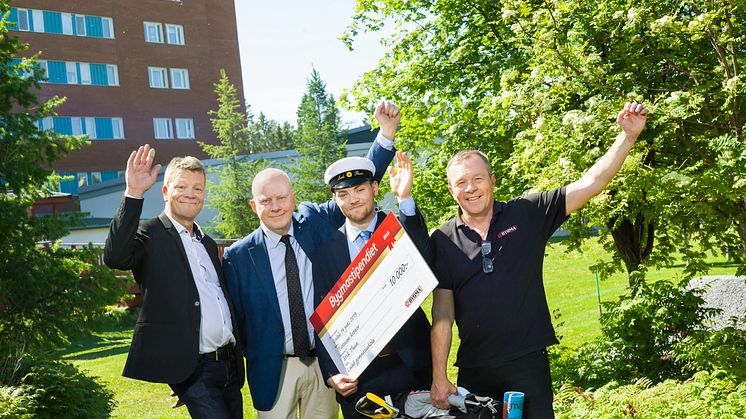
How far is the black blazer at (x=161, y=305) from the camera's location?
169 inches

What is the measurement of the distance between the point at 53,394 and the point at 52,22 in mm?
40455

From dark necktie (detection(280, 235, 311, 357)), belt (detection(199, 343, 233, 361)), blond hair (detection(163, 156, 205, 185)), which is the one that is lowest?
belt (detection(199, 343, 233, 361))

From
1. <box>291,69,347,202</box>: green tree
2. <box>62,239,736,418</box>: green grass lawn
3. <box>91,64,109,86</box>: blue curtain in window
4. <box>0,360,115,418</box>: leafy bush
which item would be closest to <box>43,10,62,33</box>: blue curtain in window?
<box>91,64,109,86</box>: blue curtain in window

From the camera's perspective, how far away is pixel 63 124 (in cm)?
4456

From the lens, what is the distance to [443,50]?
524 inches

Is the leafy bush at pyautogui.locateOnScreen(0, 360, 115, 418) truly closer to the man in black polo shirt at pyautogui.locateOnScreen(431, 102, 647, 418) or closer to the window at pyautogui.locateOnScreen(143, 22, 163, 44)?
the man in black polo shirt at pyautogui.locateOnScreen(431, 102, 647, 418)

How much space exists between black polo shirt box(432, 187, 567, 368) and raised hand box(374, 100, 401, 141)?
932 millimetres

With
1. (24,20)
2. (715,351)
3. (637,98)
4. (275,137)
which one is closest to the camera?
(637,98)

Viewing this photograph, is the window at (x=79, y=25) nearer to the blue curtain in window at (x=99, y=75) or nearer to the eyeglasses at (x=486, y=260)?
the blue curtain in window at (x=99, y=75)

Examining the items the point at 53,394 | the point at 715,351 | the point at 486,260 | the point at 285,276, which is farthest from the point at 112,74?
the point at 486,260

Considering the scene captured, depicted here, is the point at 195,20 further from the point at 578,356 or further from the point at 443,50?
the point at 578,356

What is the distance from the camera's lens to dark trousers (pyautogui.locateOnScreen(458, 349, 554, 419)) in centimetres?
405

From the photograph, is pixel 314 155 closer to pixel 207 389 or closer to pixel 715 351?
pixel 715 351

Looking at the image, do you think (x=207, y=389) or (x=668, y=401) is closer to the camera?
(x=207, y=389)
